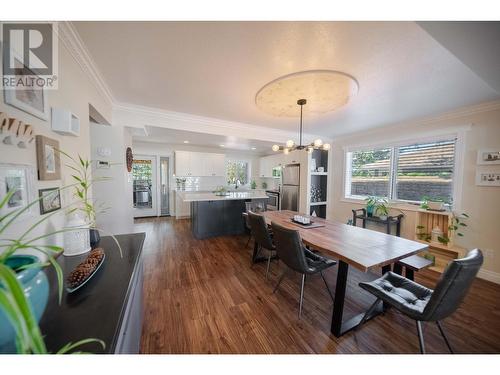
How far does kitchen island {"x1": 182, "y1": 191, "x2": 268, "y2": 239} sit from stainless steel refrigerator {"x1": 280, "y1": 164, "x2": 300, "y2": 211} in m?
1.03

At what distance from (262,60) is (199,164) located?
167 inches

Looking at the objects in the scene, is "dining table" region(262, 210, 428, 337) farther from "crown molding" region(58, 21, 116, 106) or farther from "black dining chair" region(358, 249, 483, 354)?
"crown molding" region(58, 21, 116, 106)

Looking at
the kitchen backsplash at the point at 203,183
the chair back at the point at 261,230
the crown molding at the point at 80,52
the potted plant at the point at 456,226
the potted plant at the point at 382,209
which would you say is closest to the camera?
the crown molding at the point at 80,52

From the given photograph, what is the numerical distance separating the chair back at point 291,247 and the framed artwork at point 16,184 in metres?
1.68

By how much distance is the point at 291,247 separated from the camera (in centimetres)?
169

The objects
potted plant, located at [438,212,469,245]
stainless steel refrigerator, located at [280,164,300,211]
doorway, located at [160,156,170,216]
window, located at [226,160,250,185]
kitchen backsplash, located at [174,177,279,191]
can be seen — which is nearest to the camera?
potted plant, located at [438,212,469,245]

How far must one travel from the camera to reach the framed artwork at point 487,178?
231 cm

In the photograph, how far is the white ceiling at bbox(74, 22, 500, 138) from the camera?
1.26 m

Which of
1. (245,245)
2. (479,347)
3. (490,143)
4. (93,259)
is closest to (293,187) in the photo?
(245,245)

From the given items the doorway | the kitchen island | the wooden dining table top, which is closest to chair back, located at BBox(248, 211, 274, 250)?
the wooden dining table top

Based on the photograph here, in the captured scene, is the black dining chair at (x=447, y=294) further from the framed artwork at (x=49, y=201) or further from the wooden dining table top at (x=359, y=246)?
the framed artwork at (x=49, y=201)

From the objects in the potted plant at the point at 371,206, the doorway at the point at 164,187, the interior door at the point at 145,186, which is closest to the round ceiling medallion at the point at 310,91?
the potted plant at the point at 371,206

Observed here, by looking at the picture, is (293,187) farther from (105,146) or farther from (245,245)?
(105,146)
